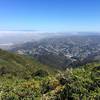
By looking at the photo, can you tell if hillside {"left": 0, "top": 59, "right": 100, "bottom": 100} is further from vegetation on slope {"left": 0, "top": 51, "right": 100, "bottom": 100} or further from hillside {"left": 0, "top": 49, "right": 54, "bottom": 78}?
hillside {"left": 0, "top": 49, "right": 54, "bottom": 78}

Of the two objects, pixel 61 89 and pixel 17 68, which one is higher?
pixel 61 89

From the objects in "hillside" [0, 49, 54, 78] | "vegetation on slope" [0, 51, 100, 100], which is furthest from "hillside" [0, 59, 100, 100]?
"hillside" [0, 49, 54, 78]

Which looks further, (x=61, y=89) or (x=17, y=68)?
(x=17, y=68)

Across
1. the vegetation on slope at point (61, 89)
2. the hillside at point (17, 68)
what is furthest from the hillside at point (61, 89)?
the hillside at point (17, 68)

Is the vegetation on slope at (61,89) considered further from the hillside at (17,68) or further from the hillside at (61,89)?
the hillside at (17,68)

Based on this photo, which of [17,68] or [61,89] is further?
[17,68]

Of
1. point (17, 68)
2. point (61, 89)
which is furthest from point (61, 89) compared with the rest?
point (17, 68)

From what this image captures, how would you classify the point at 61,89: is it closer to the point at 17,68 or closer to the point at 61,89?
the point at 61,89

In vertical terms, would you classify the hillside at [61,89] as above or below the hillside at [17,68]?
above

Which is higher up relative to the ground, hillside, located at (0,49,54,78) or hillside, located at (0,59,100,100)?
hillside, located at (0,59,100,100)

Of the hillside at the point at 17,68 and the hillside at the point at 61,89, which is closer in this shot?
the hillside at the point at 61,89

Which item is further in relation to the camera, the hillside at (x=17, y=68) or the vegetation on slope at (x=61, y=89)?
the hillside at (x=17, y=68)

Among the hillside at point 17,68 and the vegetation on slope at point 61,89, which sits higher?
the vegetation on slope at point 61,89

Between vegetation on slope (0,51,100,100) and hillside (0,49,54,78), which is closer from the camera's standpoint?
vegetation on slope (0,51,100,100)
